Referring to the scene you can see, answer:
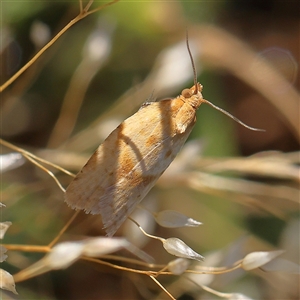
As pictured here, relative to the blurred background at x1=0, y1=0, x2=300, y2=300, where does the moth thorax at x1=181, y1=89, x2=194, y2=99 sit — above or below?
above

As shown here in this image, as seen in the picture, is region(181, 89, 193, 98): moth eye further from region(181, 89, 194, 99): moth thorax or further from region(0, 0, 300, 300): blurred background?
region(0, 0, 300, 300): blurred background

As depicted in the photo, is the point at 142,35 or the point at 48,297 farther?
the point at 142,35

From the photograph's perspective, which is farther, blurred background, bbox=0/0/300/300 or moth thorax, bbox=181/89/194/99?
blurred background, bbox=0/0/300/300

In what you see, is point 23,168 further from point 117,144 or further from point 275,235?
point 275,235

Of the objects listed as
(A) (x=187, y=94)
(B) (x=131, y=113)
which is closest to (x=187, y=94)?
(A) (x=187, y=94)

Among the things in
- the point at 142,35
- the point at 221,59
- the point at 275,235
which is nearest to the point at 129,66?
the point at 142,35

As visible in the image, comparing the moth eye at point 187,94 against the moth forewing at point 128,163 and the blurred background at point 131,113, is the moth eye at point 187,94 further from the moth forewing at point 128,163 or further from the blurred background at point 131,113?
the blurred background at point 131,113

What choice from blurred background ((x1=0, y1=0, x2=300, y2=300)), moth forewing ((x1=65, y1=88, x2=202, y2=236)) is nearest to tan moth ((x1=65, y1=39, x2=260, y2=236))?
moth forewing ((x1=65, y1=88, x2=202, y2=236))
